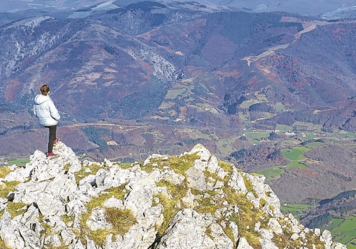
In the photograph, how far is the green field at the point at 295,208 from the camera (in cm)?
17793

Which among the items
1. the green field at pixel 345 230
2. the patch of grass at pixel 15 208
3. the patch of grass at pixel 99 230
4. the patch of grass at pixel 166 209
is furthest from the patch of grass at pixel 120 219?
the green field at pixel 345 230

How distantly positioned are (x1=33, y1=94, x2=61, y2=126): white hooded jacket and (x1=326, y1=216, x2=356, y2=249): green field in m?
Answer: 103

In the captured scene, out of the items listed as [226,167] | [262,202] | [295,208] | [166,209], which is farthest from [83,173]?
[295,208]

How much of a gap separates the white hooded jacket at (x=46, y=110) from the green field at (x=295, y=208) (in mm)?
146410

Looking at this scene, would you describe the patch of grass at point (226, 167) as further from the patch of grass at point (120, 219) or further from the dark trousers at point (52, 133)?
the patch of grass at point (120, 219)

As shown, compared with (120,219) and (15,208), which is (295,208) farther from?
(15,208)

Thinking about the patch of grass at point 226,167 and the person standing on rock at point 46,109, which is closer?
the person standing on rock at point 46,109

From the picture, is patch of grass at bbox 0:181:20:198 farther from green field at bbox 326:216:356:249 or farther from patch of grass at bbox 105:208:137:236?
green field at bbox 326:216:356:249

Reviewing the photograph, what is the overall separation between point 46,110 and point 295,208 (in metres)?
156

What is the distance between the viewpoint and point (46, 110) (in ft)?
116

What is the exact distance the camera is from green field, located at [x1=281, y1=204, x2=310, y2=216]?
584 ft

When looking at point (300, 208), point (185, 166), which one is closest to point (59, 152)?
point (185, 166)

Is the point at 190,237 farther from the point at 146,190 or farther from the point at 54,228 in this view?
the point at 54,228

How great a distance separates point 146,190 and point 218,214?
171 inches
